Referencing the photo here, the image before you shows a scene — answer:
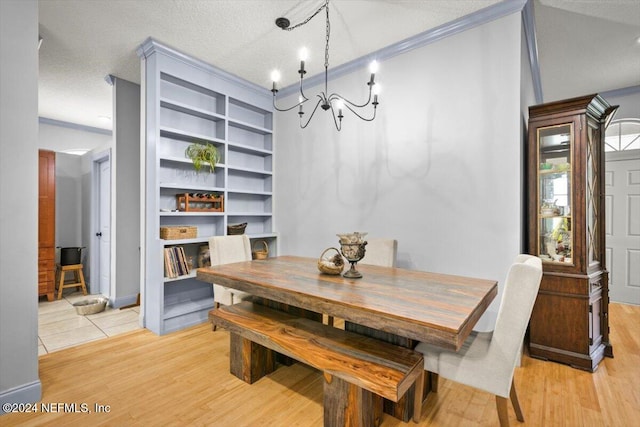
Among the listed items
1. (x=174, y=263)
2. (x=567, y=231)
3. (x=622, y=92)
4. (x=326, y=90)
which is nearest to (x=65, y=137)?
(x=174, y=263)

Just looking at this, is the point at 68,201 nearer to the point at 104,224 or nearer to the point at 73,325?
the point at 104,224

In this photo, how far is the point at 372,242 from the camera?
2.74 meters

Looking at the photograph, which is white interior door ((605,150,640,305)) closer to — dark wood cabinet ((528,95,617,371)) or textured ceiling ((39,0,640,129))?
textured ceiling ((39,0,640,129))

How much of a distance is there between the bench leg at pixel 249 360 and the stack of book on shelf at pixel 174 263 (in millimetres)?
1199

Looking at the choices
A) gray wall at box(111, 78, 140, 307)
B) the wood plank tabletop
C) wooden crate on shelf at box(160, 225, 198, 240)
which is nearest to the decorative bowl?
gray wall at box(111, 78, 140, 307)

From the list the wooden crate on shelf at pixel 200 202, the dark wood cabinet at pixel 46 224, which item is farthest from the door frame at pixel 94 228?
the wooden crate on shelf at pixel 200 202

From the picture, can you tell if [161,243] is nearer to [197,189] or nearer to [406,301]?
[197,189]

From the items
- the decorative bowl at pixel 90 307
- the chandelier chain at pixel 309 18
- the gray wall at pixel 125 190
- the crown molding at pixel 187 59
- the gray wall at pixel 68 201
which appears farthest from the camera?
A: the gray wall at pixel 68 201

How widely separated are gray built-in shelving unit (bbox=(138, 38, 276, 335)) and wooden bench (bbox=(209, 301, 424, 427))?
1350mm

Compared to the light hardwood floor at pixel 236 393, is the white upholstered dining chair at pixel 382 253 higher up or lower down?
higher up

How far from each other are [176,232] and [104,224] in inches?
89.1

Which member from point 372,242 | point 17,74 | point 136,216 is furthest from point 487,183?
point 136,216

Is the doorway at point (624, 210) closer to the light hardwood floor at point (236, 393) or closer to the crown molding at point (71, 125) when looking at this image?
the light hardwood floor at point (236, 393)

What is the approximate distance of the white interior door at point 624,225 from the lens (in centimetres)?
382
